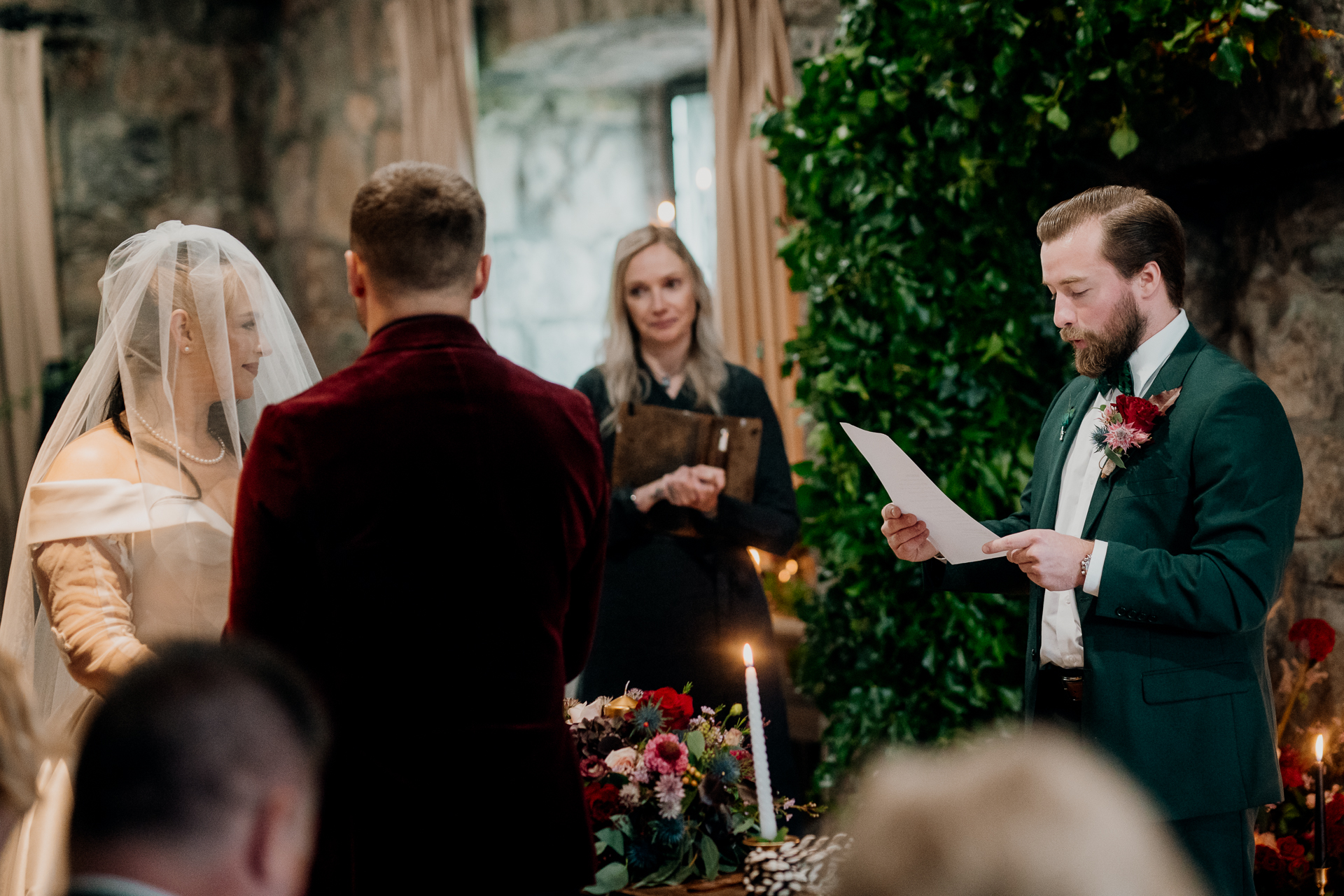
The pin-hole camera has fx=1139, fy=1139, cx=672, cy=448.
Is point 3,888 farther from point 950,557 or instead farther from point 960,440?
point 960,440

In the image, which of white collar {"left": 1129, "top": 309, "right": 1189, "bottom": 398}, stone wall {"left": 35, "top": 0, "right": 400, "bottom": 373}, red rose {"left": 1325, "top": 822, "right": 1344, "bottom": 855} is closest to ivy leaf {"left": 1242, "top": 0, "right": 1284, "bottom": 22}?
white collar {"left": 1129, "top": 309, "right": 1189, "bottom": 398}

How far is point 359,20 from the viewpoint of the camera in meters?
5.31

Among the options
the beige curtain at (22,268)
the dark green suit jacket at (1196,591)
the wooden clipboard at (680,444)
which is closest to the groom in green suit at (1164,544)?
the dark green suit jacket at (1196,591)

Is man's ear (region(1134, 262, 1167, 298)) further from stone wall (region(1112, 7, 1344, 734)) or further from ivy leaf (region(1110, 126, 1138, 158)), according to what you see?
stone wall (region(1112, 7, 1344, 734))

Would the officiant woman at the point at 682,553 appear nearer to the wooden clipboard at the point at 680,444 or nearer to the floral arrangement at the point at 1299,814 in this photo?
the wooden clipboard at the point at 680,444

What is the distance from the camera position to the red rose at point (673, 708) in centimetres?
188

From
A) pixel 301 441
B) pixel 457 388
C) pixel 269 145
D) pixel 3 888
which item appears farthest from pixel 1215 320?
pixel 269 145

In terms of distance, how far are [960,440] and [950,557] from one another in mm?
1094

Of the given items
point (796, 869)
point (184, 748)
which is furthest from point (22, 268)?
point (184, 748)

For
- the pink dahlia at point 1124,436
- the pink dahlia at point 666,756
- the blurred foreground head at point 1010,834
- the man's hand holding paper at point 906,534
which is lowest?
the pink dahlia at point 666,756

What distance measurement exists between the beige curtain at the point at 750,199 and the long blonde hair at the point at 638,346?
127 cm

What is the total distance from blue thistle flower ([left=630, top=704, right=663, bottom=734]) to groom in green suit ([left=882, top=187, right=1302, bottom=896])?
0.50m

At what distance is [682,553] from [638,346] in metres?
0.56

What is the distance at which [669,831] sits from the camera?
5.51ft
